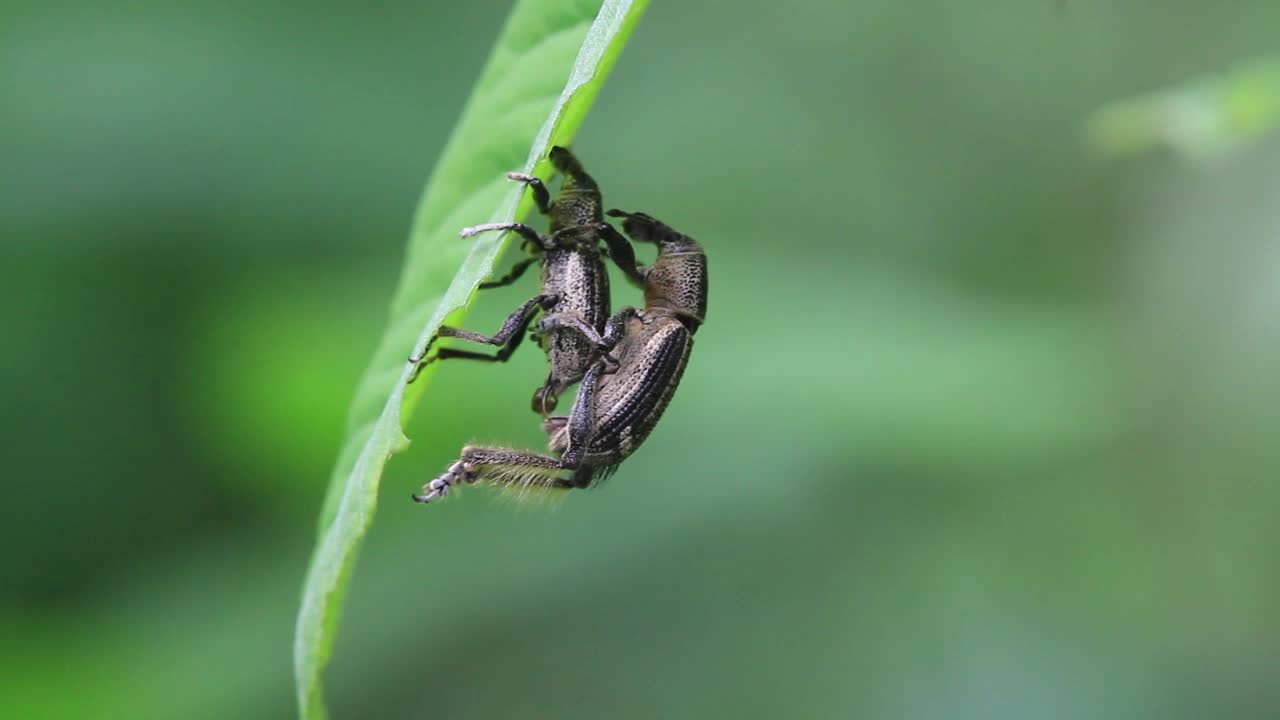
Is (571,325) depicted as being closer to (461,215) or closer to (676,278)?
(676,278)

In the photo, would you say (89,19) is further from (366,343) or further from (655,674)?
(655,674)

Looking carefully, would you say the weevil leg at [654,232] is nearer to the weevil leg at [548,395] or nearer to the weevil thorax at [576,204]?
the weevil thorax at [576,204]

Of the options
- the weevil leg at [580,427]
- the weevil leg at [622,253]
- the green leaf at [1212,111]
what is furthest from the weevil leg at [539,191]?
the green leaf at [1212,111]

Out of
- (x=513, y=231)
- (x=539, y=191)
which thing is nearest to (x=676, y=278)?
(x=539, y=191)

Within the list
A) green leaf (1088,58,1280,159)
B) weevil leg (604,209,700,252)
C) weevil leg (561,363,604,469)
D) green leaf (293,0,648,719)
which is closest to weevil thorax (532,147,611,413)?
weevil leg (561,363,604,469)

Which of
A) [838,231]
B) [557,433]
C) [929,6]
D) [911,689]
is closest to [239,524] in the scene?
[557,433]

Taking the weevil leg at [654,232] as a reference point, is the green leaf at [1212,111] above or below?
above
